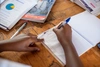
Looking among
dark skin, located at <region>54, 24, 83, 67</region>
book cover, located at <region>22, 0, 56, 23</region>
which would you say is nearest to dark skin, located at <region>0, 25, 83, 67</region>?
dark skin, located at <region>54, 24, 83, 67</region>

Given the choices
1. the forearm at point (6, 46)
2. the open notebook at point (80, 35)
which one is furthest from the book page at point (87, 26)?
the forearm at point (6, 46)

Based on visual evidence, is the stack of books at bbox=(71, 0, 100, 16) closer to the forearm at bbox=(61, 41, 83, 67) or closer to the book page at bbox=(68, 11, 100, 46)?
the book page at bbox=(68, 11, 100, 46)

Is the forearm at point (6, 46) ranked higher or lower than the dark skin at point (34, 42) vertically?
higher

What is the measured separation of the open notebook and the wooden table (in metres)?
0.03

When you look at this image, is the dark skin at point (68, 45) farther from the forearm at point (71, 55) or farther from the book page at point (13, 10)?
the book page at point (13, 10)

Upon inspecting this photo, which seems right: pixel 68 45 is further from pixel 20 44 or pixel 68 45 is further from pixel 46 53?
pixel 20 44

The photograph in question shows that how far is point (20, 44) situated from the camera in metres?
0.81

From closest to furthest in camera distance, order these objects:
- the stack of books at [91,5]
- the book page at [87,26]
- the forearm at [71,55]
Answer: the forearm at [71,55] → the book page at [87,26] → the stack of books at [91,5]

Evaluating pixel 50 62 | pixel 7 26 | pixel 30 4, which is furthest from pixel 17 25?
pixel 50 62

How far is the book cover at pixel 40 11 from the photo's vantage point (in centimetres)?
92

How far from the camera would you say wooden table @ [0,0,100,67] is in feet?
2.49

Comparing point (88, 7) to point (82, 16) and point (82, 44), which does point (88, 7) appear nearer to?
point (82, 16)

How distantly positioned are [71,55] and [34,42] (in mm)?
214

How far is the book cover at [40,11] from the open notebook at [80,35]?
10cm
